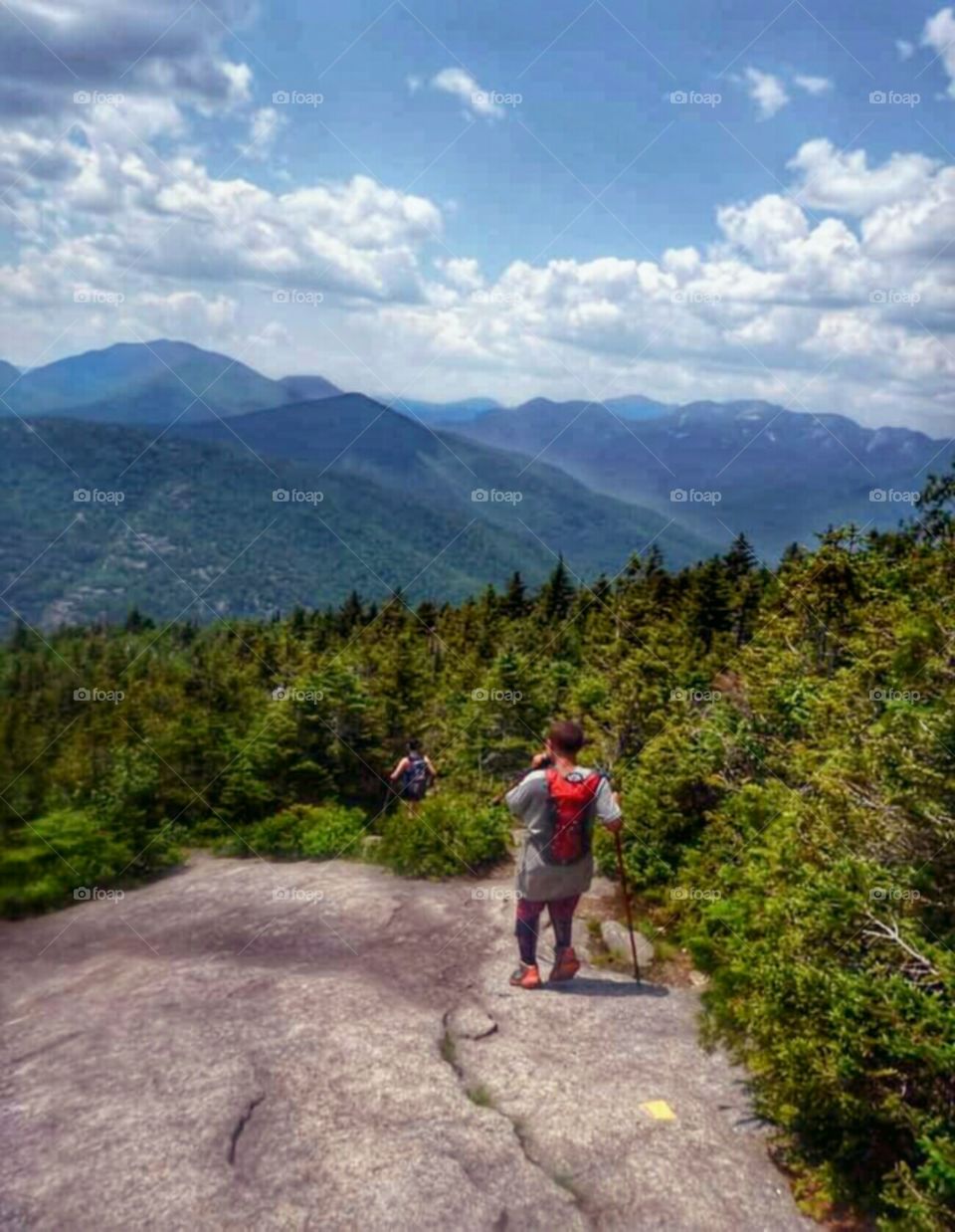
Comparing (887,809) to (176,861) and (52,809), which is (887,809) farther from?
(52,809)

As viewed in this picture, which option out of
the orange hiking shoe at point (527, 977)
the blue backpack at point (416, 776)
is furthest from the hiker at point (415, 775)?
the orange hiking shoe at point (527, 977)

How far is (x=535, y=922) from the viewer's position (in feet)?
28.6

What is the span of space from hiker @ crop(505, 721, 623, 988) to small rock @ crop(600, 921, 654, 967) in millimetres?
1233

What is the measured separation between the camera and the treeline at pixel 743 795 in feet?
→ 18.7

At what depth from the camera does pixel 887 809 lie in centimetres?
704

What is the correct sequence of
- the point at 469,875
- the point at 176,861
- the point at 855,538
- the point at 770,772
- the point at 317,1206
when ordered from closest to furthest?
the point at 317,1206 < the point at 770,772 < the point at 469,875 < the point at 176,861 < the point at 855,538

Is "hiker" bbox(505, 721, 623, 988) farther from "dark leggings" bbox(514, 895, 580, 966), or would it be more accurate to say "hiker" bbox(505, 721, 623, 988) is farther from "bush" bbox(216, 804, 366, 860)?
"bush" bbox(216, 804, 366, 860)

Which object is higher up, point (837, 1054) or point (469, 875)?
point (837, 1054)

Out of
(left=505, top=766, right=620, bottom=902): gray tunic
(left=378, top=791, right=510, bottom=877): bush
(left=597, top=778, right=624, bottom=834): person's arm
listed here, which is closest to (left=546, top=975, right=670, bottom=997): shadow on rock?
(left=505, top=766, right=620, bottom=902): gray tunic

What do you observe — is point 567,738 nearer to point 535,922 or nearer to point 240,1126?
point 535,922

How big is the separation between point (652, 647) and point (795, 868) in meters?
10.8

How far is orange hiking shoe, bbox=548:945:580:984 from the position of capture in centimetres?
890

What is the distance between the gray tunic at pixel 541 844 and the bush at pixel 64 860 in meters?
→ 7.04

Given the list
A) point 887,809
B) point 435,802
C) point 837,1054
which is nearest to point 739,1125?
point 837,1054
